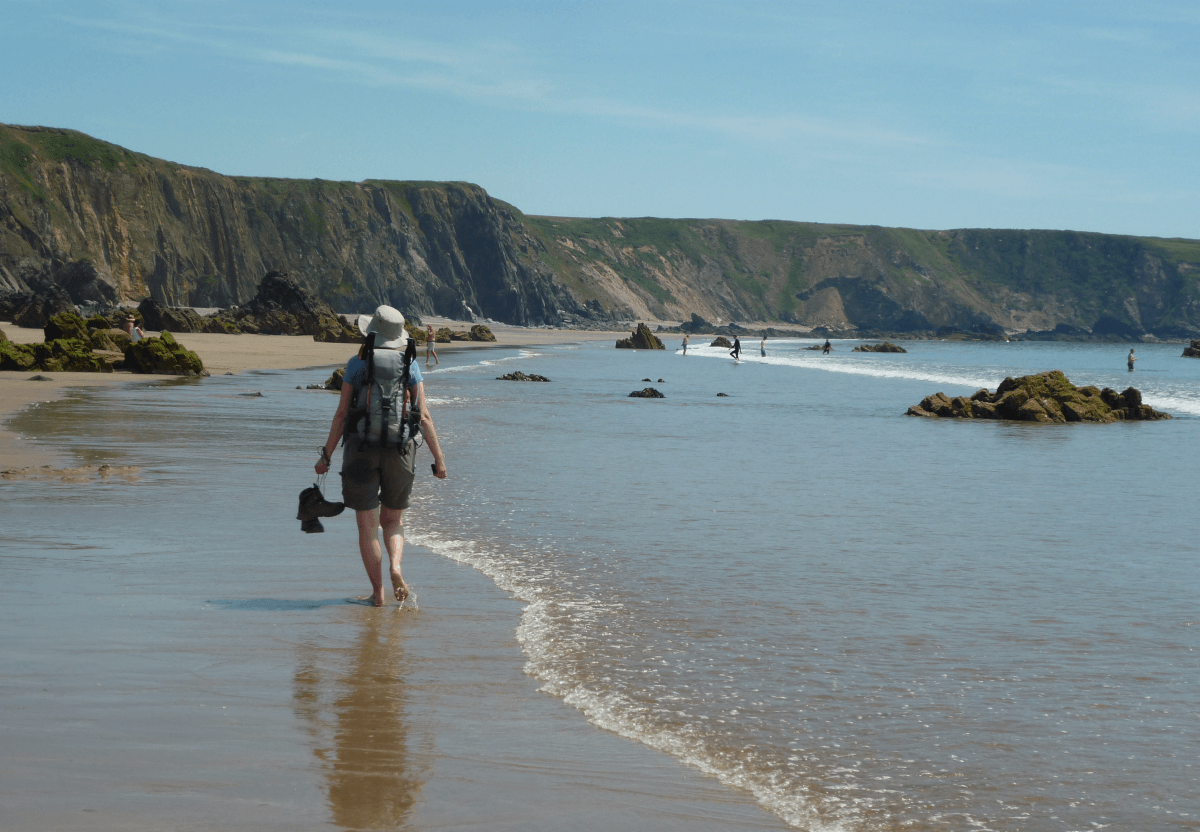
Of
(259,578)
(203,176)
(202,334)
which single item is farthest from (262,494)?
(203,176)

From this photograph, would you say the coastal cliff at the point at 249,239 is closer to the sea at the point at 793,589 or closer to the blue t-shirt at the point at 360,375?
the sea at the point at 793,589

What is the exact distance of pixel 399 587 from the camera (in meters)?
6.49

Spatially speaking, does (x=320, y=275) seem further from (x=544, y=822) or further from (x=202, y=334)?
(x=544, y=822)

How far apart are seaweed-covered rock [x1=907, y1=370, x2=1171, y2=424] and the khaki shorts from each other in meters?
20.8

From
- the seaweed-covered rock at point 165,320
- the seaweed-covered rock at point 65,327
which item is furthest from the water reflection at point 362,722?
the seaweed-covered rock at point 165,320

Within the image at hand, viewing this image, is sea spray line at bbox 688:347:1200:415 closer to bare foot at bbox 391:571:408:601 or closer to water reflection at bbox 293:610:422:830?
bare foot at bbox 391:571:408:601

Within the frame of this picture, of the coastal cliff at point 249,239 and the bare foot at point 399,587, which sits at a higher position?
the coastal cliff at point 249,239

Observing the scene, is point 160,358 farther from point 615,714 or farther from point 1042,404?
point 615,714

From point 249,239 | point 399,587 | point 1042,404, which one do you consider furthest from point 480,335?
point 399,587

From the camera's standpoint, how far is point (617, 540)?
8.77 metres

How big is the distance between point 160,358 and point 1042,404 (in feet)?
73.0

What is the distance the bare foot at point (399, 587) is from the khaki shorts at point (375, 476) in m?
0.42

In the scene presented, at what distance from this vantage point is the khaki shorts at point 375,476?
20.8 ft

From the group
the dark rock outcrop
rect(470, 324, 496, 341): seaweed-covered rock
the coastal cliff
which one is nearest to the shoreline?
the dark rock outcrop
